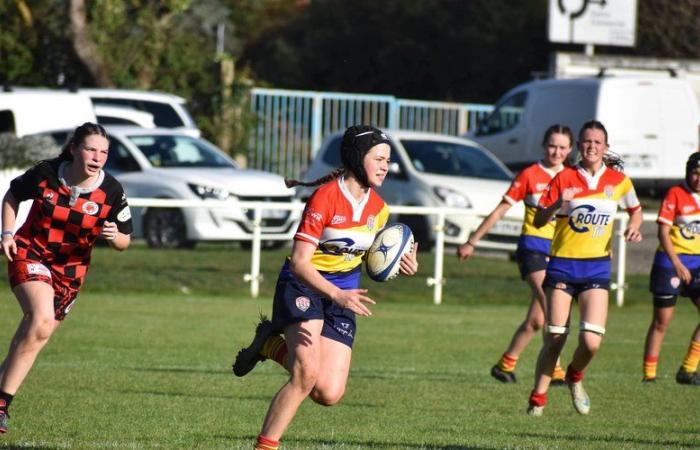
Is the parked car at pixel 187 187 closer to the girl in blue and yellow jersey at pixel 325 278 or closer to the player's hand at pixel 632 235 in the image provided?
the player's hand at pixel 632 235

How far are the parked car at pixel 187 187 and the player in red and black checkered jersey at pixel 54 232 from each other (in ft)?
29.9

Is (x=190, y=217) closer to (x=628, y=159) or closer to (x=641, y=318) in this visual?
(x=641, y=318)

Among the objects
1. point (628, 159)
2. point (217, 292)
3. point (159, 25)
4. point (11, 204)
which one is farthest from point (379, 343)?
point (159, 25)

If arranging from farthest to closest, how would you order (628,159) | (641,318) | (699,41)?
(699,41), (628,159), (641,318)

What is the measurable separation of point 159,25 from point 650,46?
15337mm

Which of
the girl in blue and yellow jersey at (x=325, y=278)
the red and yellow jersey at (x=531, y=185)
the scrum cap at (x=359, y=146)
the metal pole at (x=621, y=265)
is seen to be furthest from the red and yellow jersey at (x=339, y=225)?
the metal pole at (x=621, y=265)

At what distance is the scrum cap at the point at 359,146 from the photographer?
7.26 metres

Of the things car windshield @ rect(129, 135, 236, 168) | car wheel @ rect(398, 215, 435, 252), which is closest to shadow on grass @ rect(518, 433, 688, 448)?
car wheel @ rect(398, 215, 435, 252)

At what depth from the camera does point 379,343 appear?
47.5 ft

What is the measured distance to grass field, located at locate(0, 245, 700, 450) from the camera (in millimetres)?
8617

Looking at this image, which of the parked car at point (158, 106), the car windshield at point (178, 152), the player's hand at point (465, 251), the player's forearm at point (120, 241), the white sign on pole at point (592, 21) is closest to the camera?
the player's forearm at point (120, 241)

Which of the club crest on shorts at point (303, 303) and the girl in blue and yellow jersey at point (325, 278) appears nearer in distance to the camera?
the girl in blue and yellow jersey at point (325, 278)

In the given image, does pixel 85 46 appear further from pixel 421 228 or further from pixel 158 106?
pixel 421 228

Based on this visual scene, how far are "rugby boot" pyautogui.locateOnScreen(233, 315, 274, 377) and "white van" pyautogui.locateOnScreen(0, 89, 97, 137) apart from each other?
566 inches
